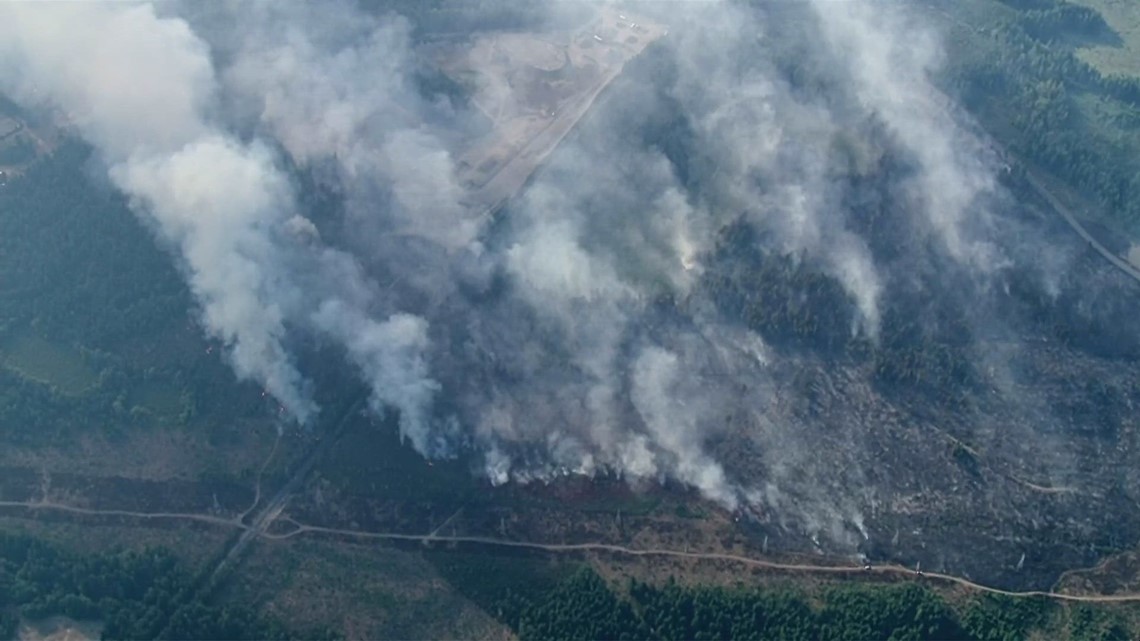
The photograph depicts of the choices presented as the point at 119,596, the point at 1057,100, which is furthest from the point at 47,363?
the point at 1057,100

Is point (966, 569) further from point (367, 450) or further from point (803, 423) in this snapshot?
point (367, 450)

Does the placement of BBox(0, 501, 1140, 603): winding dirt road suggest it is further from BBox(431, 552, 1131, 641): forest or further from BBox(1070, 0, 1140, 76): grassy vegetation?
BBox(1070, 0, 1140, 76): grassy vegetation

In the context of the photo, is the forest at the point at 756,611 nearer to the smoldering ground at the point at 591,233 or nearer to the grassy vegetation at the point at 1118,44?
the smoldering ground at the point at 591,233

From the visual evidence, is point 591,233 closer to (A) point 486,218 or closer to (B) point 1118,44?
(A) point 486,218

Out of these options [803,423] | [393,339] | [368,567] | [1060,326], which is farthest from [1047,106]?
[368,567]

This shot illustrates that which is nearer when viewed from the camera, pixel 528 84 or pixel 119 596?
pixel 119 596

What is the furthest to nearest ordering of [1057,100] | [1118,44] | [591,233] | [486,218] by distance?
[1118,44] → [1057,100] → [486,218] → [591,233]

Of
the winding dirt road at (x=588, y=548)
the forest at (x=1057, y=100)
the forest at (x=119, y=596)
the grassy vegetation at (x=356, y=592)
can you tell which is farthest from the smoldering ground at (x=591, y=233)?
the forest at (x=119, y=596)
